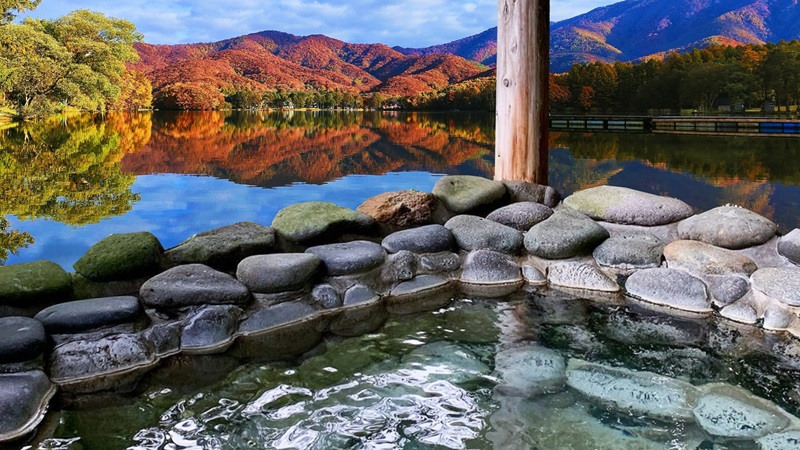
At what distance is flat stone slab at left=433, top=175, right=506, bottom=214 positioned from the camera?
3.74 m

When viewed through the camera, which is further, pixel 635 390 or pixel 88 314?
pixel 88 314

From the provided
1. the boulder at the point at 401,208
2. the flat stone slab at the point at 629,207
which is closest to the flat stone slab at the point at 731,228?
the flat stone slab at the point at 629,207

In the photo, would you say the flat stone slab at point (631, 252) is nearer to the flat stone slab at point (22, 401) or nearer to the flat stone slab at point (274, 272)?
the flat stone slab at point (274, 272)

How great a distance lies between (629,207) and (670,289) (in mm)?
692

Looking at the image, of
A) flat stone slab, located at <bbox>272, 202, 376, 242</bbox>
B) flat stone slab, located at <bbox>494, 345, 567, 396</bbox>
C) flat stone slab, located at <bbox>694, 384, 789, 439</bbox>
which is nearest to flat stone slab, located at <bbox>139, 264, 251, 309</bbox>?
flat stone slab, located at <bbox>272, 202, 376, 242</bbox>

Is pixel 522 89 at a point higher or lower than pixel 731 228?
higher

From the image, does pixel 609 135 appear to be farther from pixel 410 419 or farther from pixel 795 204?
pixel 410 419

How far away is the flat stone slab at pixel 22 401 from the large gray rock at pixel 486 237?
7.13 ft

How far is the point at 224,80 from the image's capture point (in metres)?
12.3

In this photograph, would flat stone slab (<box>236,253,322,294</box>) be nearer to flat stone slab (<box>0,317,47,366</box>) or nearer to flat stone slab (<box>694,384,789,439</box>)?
flat stone slab (<box>0,317,47,366</box>)

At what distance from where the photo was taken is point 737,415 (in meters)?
1.82

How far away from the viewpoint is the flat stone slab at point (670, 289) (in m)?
2.92

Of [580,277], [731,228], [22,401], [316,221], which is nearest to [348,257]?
[316,221]

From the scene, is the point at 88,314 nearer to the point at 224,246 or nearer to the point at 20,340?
the point at 20,340
